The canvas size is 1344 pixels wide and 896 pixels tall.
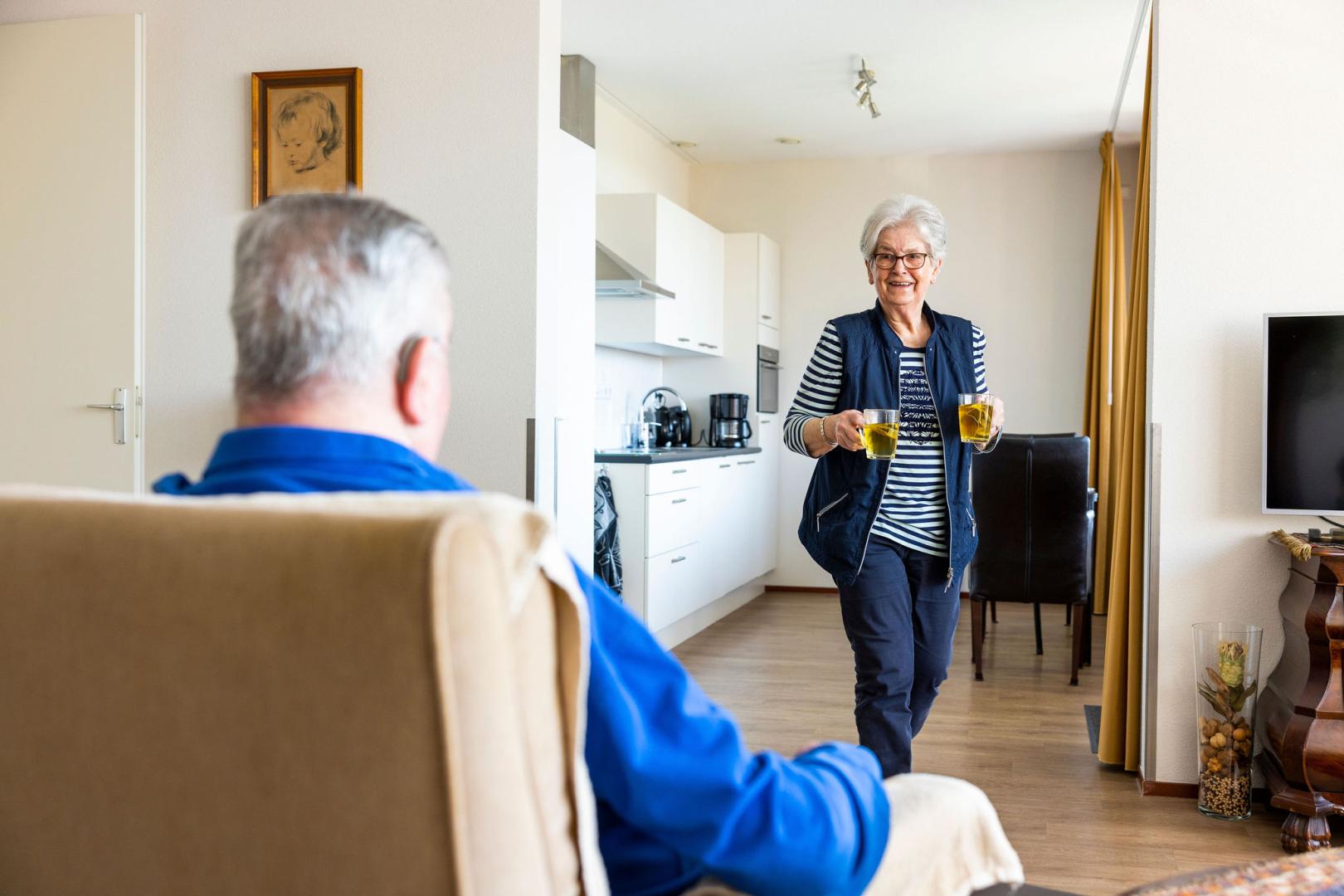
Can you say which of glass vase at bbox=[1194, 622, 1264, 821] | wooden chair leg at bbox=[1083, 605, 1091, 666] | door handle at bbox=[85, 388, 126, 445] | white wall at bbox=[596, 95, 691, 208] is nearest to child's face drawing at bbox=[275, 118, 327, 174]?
door handle at bbox=[85, 388, 126, 445]

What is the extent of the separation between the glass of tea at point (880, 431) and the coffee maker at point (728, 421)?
4.28 meters

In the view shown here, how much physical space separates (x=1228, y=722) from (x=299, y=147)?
2.94 meters

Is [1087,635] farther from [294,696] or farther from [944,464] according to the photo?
[294,696]

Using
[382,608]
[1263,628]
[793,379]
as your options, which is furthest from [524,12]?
[793,379]

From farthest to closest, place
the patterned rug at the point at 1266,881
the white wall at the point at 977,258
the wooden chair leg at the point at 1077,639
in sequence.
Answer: the white wall at the point at 977,258 < the wooden chair leg at the point at 1077,639 < the patterned rug at the point at 1266,881

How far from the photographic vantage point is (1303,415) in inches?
119

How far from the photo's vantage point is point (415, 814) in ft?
2.32

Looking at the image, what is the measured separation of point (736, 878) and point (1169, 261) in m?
2.75

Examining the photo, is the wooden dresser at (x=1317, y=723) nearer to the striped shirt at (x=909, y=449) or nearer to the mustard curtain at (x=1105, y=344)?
the striped shirt at (x=909, y=449)

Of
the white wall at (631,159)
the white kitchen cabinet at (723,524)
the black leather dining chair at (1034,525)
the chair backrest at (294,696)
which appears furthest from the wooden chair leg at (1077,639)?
the chair backrest at (294,696)

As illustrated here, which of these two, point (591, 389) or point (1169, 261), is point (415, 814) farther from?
point (591, 389)

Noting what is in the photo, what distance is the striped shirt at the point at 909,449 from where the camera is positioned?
2.60 meters

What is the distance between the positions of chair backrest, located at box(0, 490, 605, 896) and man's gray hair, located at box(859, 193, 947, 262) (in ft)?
6.66

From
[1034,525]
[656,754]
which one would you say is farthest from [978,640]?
[656,754]
